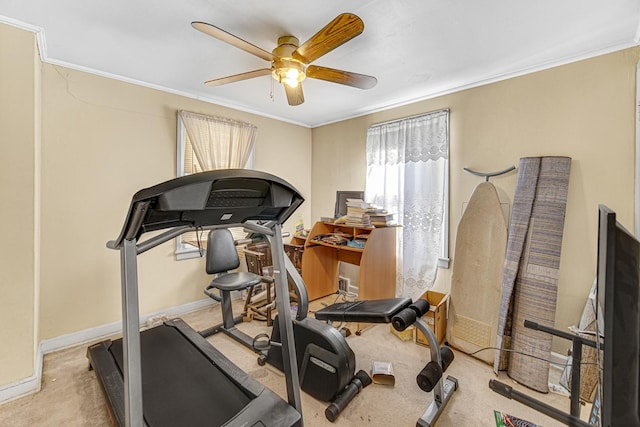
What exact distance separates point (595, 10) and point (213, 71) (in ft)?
9.12

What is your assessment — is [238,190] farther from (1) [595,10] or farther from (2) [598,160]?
(2) [598,160]

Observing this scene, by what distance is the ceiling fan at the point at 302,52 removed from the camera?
147cm

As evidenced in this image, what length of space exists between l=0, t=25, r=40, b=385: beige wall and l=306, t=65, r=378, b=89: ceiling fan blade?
1949mm

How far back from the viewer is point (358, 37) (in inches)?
76.3

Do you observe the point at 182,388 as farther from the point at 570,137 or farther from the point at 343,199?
the point at 570,137

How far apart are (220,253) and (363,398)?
180 centimetres

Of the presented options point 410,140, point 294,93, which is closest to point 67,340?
point 294,93

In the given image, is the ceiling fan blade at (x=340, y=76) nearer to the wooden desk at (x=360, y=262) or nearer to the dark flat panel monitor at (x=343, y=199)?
the wooden desk at (x=360, y=262)

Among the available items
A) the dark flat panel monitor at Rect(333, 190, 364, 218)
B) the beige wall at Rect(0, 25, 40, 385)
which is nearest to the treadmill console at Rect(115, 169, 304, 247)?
the beige wall at Rect(0, 25, 40, 385)

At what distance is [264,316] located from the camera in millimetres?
2908

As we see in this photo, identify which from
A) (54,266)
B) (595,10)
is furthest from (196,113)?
(595,10)

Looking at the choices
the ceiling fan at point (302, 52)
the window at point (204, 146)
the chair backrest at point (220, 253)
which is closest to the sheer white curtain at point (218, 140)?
the window at point (204, 146)

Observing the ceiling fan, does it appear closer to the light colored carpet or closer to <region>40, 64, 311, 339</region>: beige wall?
<region>40, 64, 311, 339</region>: beige wall

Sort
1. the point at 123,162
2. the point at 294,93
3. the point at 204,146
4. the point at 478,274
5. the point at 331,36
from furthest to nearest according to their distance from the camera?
1. the point at 204,146
2. the point at 123,162
3. the point at 478,274
4. the point at 294,93
5. the point at 331,36
